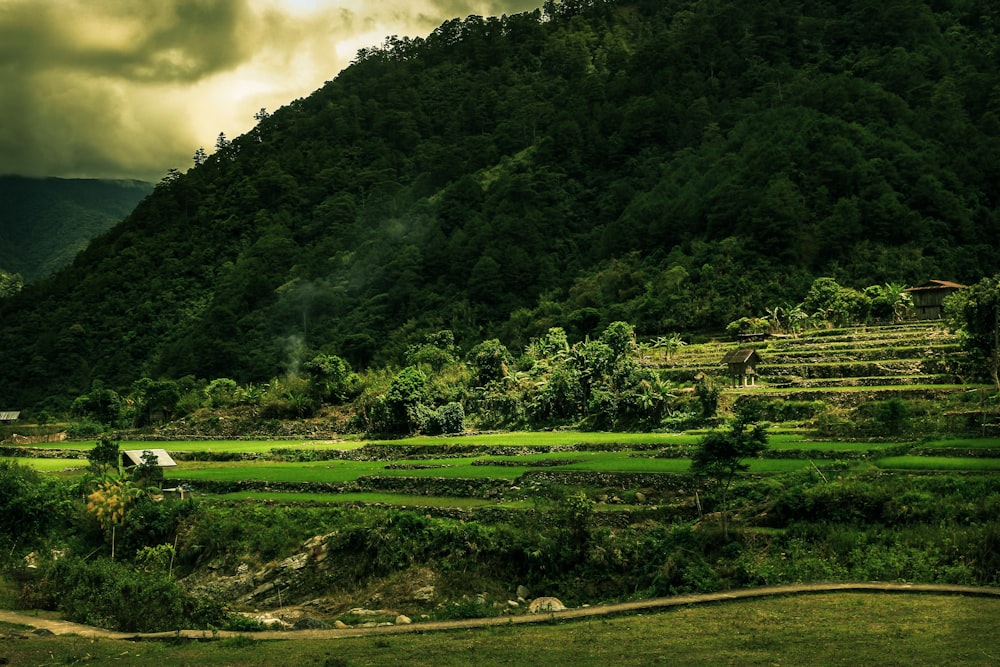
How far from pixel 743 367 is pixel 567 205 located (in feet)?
220

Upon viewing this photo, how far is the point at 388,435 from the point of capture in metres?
50.0

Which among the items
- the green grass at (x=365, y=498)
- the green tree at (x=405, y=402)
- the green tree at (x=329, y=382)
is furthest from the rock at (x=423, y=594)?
the green tree at (x=329, y=382)

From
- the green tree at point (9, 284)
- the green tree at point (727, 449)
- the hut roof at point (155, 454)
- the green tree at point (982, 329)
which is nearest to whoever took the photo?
the green tree at point (727, 449)

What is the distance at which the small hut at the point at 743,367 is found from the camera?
141ft

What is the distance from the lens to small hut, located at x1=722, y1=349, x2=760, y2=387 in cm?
4306

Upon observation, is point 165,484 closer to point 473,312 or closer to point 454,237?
point 473,312

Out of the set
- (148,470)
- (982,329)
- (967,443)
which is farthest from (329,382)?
(967,443)

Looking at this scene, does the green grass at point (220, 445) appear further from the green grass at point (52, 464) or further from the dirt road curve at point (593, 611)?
the dirt road curve at point (593, 611)

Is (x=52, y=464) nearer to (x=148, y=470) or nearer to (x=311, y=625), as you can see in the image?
(x=148, y=470)

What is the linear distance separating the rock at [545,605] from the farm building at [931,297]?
43.6 metres

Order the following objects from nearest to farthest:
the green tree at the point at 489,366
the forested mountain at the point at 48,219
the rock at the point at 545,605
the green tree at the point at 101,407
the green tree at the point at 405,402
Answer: the rock at the point at 545,605, the green tree at the point at 405,402, the green tree at the point at 489,366, the green tree at the point at 101,407, the forested mountain at the point at 48,219

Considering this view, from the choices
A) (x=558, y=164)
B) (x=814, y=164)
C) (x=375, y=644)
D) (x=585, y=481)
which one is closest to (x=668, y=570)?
(x=375, y=644)

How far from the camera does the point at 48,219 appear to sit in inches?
6348

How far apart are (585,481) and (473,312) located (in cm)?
6354
